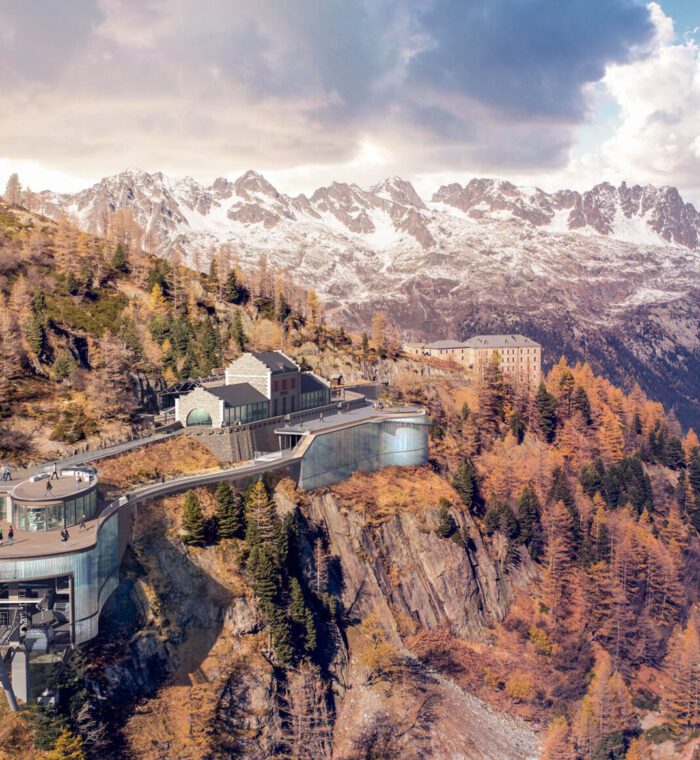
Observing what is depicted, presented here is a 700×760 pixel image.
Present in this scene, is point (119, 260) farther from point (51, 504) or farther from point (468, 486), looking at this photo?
point (51, 504)

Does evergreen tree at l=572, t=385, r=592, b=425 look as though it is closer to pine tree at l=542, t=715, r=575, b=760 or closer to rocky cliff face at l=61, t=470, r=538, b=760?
rocky cliff face at l=61, t=470, r=538, b=760

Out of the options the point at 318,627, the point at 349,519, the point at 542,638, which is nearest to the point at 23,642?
the point at 318,627

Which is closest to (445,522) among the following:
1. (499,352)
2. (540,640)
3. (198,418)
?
(540,640)

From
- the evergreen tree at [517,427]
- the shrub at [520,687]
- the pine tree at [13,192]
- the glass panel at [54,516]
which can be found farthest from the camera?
the pine tree at [13,192]

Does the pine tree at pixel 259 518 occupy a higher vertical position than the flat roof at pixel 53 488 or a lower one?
lower

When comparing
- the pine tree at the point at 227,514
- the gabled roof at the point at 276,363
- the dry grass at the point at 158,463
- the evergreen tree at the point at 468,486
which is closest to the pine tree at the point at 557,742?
the evergreen tree at the point at 468,486

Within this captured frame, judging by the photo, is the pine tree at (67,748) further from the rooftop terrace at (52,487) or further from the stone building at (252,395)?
the stone building at (252,395)

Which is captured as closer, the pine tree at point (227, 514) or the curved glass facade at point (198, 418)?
the pine tree at point (227, 514)

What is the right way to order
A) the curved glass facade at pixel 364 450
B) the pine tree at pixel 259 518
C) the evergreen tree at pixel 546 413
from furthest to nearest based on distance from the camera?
the evergreen tree at pixel 546 413 → the curved glass facade at pixel 364 450 → the pine tree at pixel 259 518
